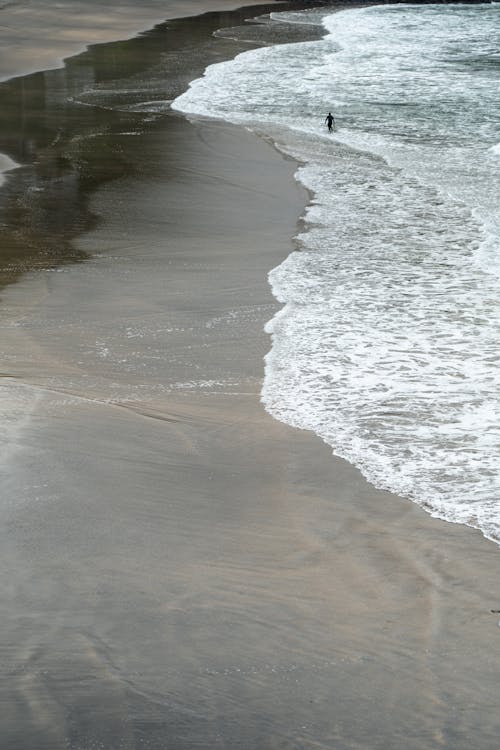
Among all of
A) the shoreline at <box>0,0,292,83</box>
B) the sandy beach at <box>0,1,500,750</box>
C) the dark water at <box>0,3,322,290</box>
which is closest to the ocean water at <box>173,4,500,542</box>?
the sandy beach at <box>0,1,500,750</box>

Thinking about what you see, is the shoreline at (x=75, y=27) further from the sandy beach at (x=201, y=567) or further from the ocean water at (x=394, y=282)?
the sandy beach at (x=201, y=567)

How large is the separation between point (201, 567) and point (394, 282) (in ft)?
16.5

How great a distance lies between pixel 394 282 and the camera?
8.70m

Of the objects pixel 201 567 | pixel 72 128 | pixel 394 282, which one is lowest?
pixel 201 567

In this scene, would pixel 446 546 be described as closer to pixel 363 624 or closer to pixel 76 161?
pixel 363 624

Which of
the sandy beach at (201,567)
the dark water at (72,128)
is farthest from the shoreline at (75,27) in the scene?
the sandy beach at (201,567)

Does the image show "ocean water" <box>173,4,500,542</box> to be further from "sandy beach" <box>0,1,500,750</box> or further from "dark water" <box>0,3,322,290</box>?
"dark water" <box>0,3,322,290</box>

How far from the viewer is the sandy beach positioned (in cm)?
334

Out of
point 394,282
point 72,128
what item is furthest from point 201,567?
point 72,128

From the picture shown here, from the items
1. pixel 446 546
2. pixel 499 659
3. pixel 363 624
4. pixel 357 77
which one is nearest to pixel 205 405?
pixel 446 546

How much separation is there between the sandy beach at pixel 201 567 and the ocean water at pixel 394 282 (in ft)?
0.98

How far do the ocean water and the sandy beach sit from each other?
298 millimetres

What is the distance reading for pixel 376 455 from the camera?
5.39 m

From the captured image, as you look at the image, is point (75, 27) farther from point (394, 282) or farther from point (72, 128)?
point (394, 282)
